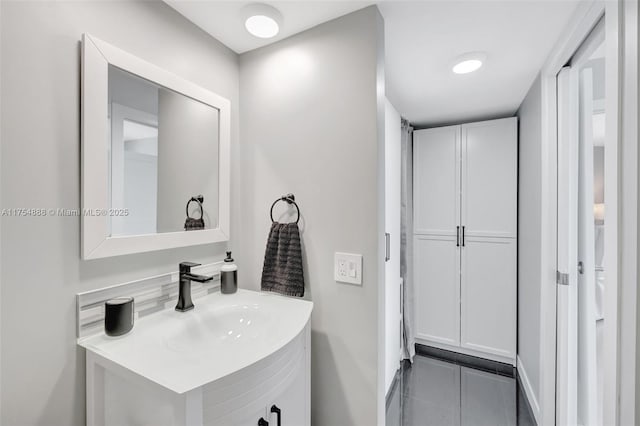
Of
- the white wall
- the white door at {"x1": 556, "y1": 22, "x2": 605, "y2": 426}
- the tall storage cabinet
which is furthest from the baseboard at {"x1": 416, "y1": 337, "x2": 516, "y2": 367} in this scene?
the white door at {"x1": 556, "y1": 22, "x2": 605, "y2": 426}

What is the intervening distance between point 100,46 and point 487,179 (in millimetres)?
2862

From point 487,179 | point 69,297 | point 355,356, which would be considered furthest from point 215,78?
point 487,179

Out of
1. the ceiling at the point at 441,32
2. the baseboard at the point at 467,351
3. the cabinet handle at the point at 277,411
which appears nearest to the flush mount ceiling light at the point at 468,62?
the ceiling at the point at 441,32

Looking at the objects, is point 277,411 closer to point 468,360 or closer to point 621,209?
point 621,209

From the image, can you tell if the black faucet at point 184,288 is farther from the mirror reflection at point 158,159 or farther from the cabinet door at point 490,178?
the cabinet door at point 490,178

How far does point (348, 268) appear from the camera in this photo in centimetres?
130

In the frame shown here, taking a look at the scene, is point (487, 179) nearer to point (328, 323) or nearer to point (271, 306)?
point (328, 323)

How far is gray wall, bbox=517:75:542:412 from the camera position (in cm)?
187

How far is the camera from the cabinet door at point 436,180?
2754 mm

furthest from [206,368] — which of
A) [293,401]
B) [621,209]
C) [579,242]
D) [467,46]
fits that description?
[579,242]

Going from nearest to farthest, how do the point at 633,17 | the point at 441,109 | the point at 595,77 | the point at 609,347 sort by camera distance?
the point at 633,17 → the point at 609,347 → the point at 595,77 → the point at 441,109

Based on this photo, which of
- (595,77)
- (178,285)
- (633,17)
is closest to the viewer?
(633,17)

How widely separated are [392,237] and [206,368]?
69.2 inches

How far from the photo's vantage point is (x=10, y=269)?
0.82 m
